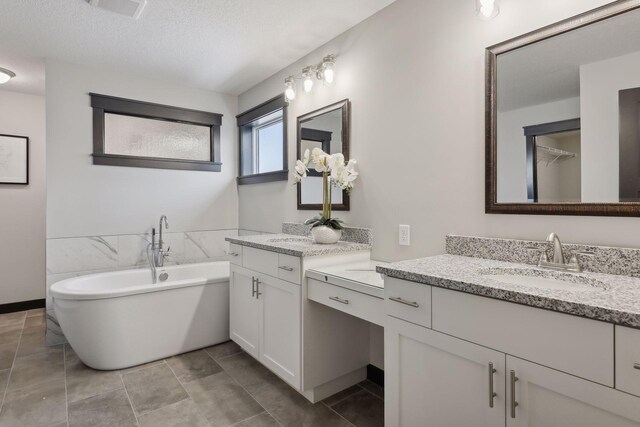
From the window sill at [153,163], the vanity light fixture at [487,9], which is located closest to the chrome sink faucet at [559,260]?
the vanity light fixture at [487,9]

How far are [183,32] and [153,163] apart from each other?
1387 mm

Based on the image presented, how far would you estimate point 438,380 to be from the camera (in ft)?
4.09

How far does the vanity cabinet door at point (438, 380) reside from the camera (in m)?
1.10

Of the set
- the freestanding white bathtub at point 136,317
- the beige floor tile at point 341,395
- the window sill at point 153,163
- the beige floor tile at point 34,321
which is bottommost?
the beige floor tile at point 341,395

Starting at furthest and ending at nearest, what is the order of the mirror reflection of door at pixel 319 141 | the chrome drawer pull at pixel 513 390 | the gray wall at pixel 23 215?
the gray wall at pixel 23 215
the mirror reflection of door at pixel 319 141
the chrome drawer pull at pixel 513 390

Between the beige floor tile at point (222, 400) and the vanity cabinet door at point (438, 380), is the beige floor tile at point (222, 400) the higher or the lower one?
the lower one

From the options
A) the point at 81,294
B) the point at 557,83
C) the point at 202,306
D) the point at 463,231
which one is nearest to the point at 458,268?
the point at 463,231

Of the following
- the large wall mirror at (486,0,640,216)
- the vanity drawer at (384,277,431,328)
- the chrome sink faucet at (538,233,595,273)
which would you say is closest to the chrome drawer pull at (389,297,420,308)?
the vanity drawer at (384,277,431,328)

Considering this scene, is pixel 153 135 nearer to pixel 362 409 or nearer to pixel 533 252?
pixel 362 409

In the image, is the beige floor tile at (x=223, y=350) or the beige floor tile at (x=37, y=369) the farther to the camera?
the beige floor tile at (x=223, y=350)

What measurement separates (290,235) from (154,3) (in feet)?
6.10

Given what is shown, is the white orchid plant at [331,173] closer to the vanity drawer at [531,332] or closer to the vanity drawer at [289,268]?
the vanity drawer at [289,268]

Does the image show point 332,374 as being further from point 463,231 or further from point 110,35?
point 110,35

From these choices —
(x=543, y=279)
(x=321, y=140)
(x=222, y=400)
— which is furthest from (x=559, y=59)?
(x=222, y=400)
